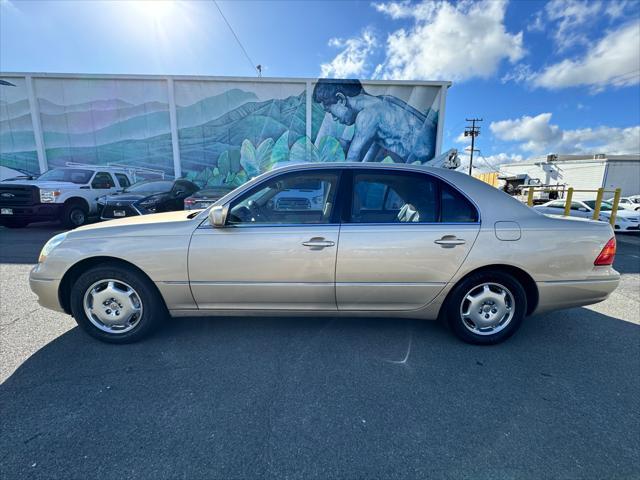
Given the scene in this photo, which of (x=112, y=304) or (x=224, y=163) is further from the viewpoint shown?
(x=224, y=163)

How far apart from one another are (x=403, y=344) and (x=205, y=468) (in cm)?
187

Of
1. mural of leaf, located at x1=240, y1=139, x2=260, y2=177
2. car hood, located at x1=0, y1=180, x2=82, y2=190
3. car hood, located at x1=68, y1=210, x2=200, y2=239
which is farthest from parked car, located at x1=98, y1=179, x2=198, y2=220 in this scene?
car hood, located at x1=68, y1=210, x2=200, y2=239

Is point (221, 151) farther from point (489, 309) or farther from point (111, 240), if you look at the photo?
point (489, 309)

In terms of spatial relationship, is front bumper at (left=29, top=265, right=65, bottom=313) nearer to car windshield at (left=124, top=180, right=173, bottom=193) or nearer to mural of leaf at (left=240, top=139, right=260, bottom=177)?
car windshield at (left=124, top=180, right=173, bottom=193)

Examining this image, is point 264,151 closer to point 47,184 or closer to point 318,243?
point 47,184

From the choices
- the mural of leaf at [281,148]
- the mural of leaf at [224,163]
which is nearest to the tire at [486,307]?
the mural of leaf at [281,148]

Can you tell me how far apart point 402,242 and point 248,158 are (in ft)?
40.4

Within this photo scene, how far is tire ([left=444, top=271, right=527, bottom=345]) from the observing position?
107 inches

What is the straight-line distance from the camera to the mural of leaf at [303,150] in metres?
13.4

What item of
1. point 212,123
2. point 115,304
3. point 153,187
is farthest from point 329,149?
point 115,304

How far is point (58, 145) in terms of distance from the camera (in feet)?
43.6

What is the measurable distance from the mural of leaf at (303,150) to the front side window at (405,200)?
11.2 meters

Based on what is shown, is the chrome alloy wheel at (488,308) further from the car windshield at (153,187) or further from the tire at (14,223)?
the tire at (14,223)

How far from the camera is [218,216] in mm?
2512
